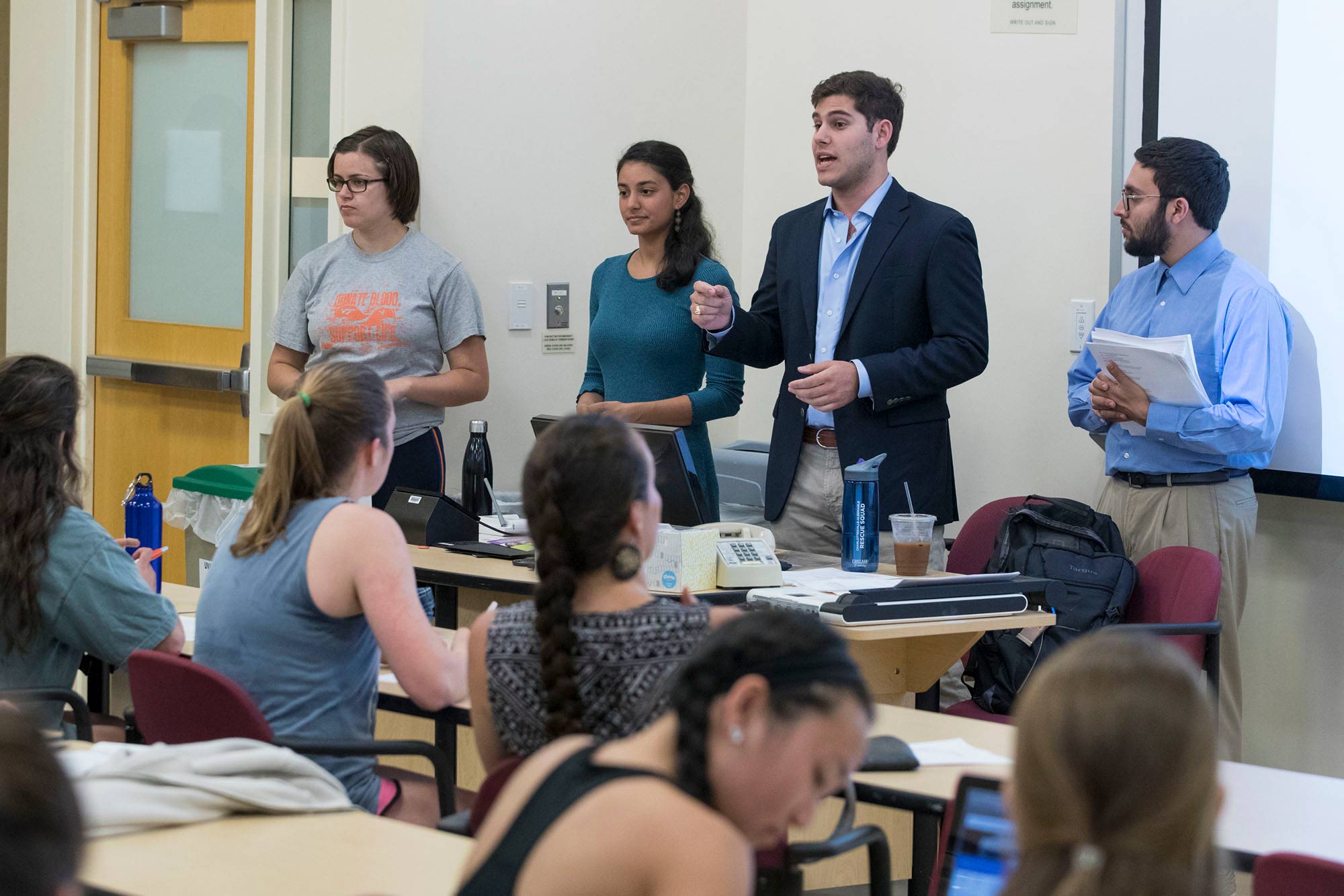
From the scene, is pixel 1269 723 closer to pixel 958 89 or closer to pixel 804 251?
pixel 804 251

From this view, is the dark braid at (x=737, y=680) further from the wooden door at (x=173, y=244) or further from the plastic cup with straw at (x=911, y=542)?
the wooden door at (x=173, y=244)

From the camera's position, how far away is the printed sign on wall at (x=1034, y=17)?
14.8ft

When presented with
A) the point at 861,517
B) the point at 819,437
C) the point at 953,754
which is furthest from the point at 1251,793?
the point at 819,437

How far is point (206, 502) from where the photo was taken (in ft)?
13.2

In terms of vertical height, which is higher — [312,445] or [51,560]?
[312,445]

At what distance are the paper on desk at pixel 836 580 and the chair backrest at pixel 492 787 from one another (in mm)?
1298

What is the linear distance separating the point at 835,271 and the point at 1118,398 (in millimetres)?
812

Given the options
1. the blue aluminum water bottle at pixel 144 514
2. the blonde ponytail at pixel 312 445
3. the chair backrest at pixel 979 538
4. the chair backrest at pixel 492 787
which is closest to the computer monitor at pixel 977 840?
→ the chair backrest at pixel 492 787

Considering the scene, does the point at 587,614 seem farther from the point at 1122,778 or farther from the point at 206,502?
the point at 206,502

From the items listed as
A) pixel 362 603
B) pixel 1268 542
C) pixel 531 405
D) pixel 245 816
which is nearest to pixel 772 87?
pixel 531 405

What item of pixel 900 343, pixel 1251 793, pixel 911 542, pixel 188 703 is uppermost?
pixel 900 343

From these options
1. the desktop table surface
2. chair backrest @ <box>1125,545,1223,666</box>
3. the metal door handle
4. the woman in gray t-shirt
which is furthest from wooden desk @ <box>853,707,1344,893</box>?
the metal door handle

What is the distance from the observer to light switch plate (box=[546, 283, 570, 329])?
4.86 meters

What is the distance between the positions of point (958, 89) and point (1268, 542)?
1769 millimetres
